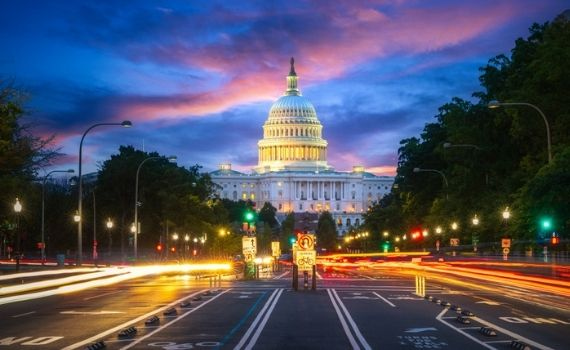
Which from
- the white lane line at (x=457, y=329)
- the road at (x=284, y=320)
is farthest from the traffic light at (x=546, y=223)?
the white lane line at (x=457, y=329)

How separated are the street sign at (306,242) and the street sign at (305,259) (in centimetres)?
19

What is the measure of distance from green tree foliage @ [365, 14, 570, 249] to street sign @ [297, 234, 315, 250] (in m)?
18.7

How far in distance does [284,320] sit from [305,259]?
629 inches

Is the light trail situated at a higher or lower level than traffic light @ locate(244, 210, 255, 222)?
lower

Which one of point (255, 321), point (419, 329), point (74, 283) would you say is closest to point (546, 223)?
point (74, 283)

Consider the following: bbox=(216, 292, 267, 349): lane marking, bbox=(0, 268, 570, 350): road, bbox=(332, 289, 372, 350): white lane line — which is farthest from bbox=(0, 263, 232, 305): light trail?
bbox=(332, 289, 372, 350): white lane line

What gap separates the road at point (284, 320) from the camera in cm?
2030

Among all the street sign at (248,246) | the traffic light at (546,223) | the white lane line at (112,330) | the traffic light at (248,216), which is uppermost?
the traffic light at (248,216)

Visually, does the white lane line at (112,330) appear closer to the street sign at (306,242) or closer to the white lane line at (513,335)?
the white lane line at (513,335)

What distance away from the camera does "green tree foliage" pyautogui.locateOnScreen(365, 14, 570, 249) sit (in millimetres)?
61019

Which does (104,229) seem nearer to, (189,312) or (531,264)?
(531,264)

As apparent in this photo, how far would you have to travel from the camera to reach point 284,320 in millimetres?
26078

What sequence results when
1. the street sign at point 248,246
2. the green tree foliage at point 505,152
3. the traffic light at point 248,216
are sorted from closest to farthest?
the street sign at point 248,246
the traffic light at point 248,216
the green tree foliage at point 505,152

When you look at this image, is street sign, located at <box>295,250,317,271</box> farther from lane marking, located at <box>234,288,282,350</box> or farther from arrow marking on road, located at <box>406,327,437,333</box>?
arrow marking on road, located at <box>406,327,437,333</box>
